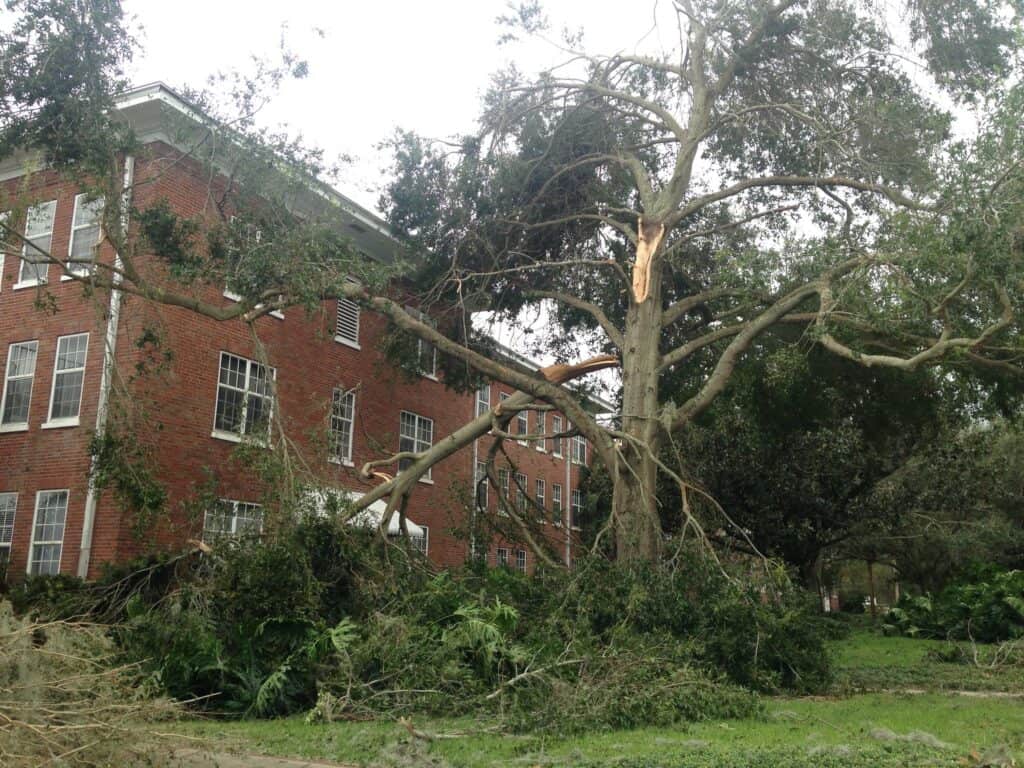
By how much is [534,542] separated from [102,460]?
713 centimetres

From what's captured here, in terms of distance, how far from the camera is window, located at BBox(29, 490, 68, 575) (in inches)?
704

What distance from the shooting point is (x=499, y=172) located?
17656mm

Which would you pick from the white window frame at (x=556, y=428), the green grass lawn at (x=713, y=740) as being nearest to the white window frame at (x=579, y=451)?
the white window frame at (x=556, y=428)

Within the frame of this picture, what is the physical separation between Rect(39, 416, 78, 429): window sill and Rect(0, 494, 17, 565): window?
1473 mm

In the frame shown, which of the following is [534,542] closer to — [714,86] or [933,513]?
[714,86]

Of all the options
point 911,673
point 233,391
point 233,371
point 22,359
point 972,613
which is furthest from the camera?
point 972,613

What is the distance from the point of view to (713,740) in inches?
324

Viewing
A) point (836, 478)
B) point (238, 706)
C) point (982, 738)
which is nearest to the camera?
point (982, 738)

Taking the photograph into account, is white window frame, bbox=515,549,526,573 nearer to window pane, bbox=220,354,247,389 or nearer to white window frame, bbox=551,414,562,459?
window pane, bbox=220,354,247,389

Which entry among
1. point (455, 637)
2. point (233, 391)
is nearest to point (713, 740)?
point (455, 637)

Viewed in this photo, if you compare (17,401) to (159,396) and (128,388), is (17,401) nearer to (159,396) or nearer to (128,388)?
(159,396)

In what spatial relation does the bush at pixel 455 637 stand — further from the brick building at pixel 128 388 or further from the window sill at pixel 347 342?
the window sill at pixel 347 342

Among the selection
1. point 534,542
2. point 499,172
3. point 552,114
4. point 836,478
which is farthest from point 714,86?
point 836,478

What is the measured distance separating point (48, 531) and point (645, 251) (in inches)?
484
